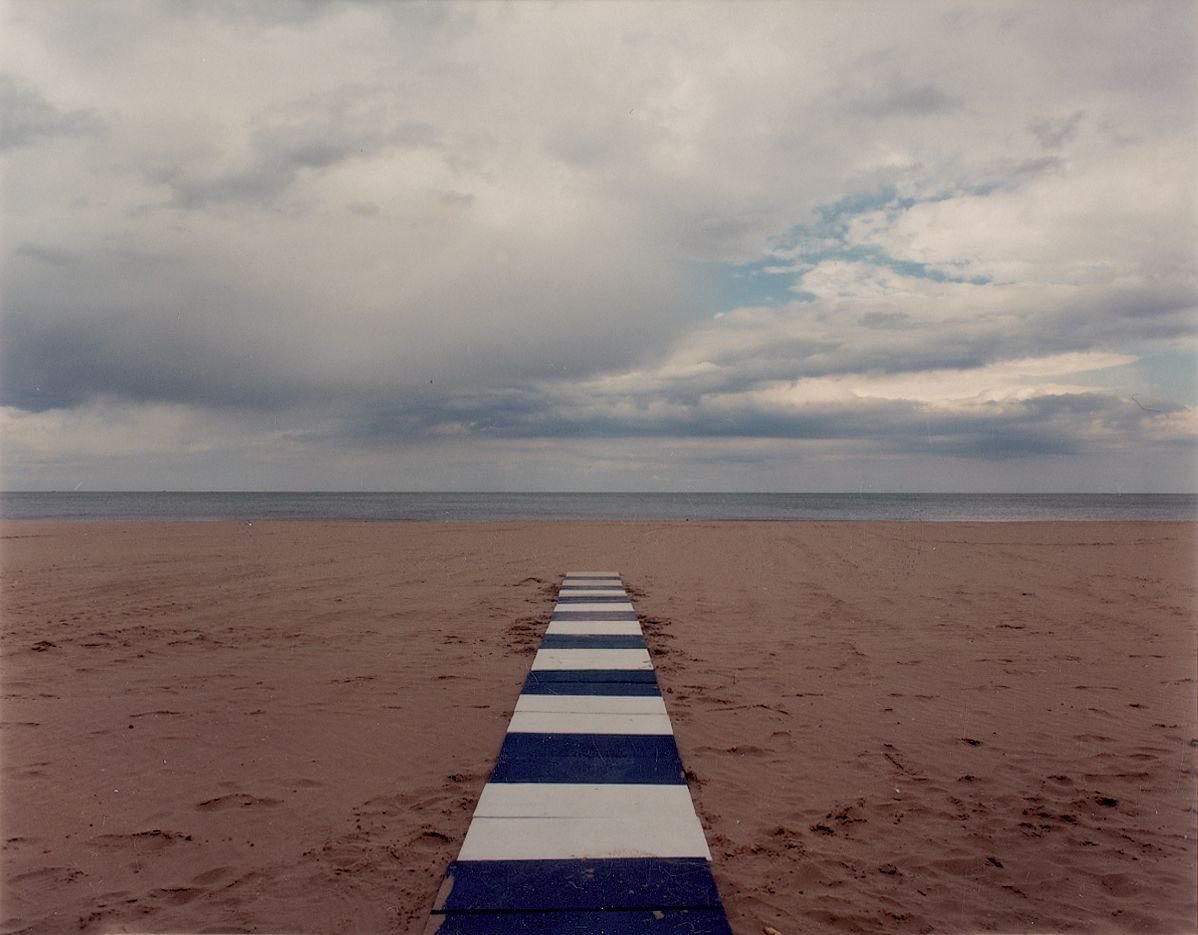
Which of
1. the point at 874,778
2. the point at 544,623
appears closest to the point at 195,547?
the point at 544,623

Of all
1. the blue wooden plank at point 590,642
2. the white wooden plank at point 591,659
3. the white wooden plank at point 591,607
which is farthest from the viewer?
the white wooden plank at point 591,607

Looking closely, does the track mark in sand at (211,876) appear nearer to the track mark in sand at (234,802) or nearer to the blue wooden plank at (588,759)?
the track mark in sand at (234,802)

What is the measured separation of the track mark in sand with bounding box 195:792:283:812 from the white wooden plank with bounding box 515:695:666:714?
198cm

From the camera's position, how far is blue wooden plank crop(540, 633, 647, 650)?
318 inches

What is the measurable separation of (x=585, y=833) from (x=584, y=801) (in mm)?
358

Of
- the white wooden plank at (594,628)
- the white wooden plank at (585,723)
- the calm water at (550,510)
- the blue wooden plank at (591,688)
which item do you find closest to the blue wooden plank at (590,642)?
the white wooden plank at (594,628)

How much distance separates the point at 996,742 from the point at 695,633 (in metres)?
3.96

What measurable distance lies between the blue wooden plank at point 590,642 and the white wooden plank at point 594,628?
11cm

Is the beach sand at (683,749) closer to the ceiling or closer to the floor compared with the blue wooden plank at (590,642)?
closer to the floor

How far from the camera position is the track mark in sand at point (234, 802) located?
452 cm

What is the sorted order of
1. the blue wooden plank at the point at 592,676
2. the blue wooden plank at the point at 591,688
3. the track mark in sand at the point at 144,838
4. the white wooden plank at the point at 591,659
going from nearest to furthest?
the track mark in sand at the point at 144,838, the blue wooden plank at the point at 591,688, the blue wooden plank at the point at 592,676, the white wooden plank at the point at 591,659

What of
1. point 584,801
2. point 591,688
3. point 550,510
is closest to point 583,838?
point 584,801

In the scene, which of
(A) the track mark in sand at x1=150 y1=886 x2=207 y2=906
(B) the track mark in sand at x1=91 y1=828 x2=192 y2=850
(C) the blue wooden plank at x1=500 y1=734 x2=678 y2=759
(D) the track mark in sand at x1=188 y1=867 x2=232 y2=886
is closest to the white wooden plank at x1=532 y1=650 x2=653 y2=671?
(C) the blue wooden plank at x1=500 y1=734 x2=678 y2=759

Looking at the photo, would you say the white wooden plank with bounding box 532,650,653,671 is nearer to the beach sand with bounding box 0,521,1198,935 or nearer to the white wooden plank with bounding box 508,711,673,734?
the beach sand with bounding box 0,521,1198,935
